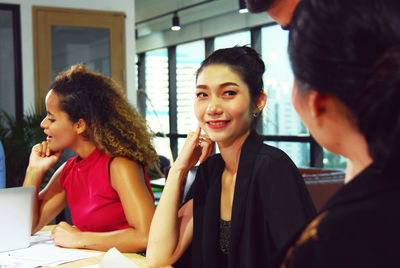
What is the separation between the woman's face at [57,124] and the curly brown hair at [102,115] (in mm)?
24

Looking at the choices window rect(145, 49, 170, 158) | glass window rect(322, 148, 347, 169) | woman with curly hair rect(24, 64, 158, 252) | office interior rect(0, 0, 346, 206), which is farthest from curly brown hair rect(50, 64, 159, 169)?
window rect(145, 49, 170, 158)

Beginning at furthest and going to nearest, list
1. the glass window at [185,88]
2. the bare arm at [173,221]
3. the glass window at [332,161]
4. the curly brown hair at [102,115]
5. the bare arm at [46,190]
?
the glass window at [185,88]
the glass window at [332,161]
the bare arm at [46,190]
the curly brown hair at [102,115]
the bare arm at [173,221]

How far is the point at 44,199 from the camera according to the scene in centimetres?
233

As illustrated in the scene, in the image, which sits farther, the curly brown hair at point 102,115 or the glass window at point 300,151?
the glass window at point 300,151

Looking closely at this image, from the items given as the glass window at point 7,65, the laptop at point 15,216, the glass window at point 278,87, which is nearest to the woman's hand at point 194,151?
the laptop at point 15,216

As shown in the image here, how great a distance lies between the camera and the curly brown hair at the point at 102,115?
2064 mm

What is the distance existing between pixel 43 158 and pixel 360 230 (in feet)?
6.61

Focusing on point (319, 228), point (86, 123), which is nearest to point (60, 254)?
point (86, 123)

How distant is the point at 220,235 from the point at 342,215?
3.69 ft

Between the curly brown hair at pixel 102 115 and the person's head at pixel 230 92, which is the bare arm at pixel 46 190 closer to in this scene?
the curly brown hair at pixel 102 115

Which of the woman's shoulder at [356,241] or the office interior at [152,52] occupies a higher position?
the office interior at [152,52]

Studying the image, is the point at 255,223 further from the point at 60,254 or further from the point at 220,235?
the point at 60,254

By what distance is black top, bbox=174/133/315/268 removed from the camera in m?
1.41

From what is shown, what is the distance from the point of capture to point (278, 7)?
1.17 m
